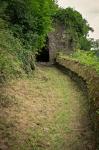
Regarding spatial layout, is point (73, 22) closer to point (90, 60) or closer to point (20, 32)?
point (20, 32)

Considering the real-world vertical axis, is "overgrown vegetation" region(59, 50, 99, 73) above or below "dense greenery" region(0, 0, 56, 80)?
below

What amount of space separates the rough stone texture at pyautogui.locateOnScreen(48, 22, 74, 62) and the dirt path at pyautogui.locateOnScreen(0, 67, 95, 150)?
20.6 metres

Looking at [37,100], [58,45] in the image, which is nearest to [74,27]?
[58,45]

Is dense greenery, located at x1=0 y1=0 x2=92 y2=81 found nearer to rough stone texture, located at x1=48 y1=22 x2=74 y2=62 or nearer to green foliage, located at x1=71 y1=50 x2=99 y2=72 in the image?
green foliage, located at x1=71 y1=50 x2=99 y2=72

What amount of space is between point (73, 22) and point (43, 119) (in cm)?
2840

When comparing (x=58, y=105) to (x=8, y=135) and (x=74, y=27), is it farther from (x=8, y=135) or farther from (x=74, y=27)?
(x=74, y=27)

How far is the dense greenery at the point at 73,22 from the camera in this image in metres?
37.0

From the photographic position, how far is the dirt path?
8.41m

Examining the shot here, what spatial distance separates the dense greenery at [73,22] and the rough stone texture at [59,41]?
49cm

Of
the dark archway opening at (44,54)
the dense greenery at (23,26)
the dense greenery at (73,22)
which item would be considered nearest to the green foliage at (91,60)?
the dense greenery at (23,26)

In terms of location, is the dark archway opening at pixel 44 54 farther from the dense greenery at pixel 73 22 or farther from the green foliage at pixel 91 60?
the green foliage at pixel 91 60

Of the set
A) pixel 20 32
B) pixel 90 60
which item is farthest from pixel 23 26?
pixel 90 60

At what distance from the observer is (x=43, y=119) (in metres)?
10.5

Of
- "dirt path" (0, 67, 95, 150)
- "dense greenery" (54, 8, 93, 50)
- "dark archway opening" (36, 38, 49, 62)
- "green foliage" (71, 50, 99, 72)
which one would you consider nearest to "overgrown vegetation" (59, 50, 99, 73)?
"green foliage" (71, 50, 99, 72)
